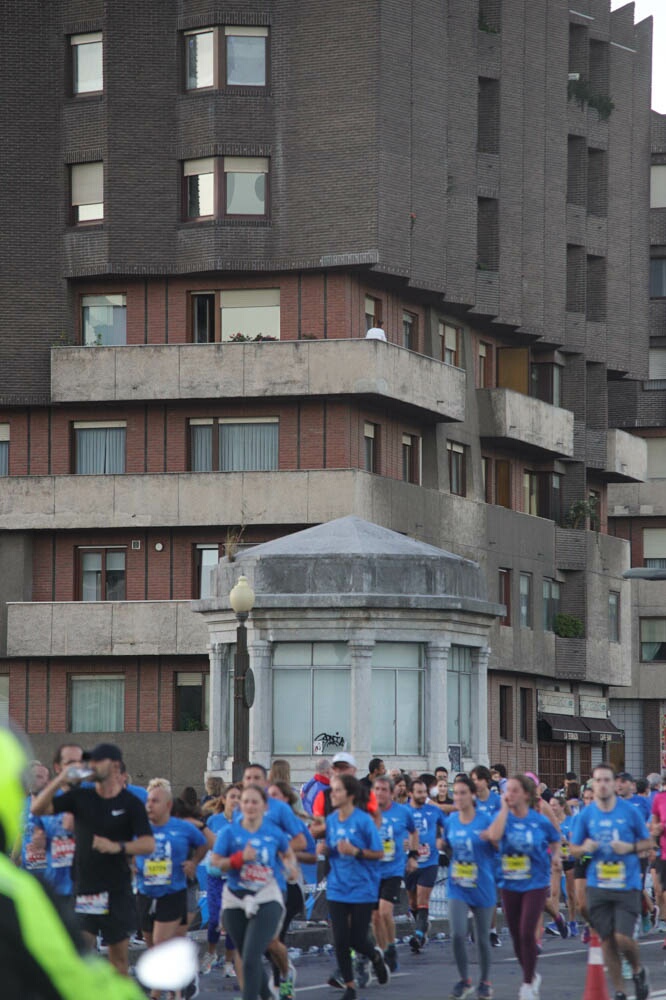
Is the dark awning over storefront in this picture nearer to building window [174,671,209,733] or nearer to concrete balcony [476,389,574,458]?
concrete balcony [476,389,574,458]

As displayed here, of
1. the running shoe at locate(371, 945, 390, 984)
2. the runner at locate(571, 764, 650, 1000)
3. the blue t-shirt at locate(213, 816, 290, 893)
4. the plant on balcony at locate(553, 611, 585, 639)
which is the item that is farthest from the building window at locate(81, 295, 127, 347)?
the blue t-shirt at locate(213, 816, 290, 893)

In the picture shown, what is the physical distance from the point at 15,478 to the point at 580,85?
21615 mm

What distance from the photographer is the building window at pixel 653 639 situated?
2820 inches

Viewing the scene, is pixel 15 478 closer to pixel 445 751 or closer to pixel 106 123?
pixel 106 123

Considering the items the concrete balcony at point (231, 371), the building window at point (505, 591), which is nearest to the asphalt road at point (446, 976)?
the concrete balcony at point (231, 371)

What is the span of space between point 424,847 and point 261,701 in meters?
13.0

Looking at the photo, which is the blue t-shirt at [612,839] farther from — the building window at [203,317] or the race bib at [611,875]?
the building window at [203,317]

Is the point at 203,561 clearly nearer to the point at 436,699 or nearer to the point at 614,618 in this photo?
the point at 436,699

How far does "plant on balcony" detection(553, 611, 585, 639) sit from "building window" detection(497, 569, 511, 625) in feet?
10.5

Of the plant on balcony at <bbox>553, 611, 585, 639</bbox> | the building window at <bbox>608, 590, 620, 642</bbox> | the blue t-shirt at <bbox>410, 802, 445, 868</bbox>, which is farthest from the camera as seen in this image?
the building window at <bbox>608, 590, 620, 642</bbox>

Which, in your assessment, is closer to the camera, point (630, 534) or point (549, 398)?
point (549, 398)

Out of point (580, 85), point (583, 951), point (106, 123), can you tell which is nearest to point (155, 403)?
point (106, 123)

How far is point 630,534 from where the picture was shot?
7319 centimetres

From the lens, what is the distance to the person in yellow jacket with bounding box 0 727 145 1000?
3.30 meters
